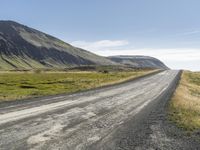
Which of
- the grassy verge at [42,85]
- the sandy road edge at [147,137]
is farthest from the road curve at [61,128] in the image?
the grassy verge at [42,85]

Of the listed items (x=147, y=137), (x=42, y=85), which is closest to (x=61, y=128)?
(x=147, y=137)

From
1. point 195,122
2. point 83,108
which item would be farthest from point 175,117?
point 83,108

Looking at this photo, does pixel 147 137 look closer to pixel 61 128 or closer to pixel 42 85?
pixel 61 128

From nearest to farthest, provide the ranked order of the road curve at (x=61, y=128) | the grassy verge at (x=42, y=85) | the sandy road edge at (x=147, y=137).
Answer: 1. the road curve at (x=61, y=128)
2. the sandy road edge at (x=147, y=137)
3. the grassy verge at (x=42, y=85)

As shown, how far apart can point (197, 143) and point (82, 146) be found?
4.79 metres

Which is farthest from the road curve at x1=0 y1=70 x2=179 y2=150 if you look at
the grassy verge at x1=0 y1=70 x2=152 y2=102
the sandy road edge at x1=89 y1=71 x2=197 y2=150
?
the grassy verge at x1=0 y1=70 x2=152 y2=102

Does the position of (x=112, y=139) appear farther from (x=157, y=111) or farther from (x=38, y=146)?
(x=157, y=111)

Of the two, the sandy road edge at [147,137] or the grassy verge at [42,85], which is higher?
the sandy road edge at [147,137]

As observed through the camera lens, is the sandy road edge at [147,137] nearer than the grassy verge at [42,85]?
Yes

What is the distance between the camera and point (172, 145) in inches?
488

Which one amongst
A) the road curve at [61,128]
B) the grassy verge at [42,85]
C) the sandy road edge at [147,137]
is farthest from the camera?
the grassy verge at [42,85]

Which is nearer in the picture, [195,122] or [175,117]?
[195,122]

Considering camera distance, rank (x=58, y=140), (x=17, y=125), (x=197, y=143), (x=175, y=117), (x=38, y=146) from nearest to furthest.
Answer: (x=38, y=146) → (x=58, y=140) → (x=197, y=143) → (x=17, y=125) → (x=175, y=117)

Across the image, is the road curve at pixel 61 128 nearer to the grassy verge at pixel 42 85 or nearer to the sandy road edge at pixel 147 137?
the sandy road edge at pixel 147 137
